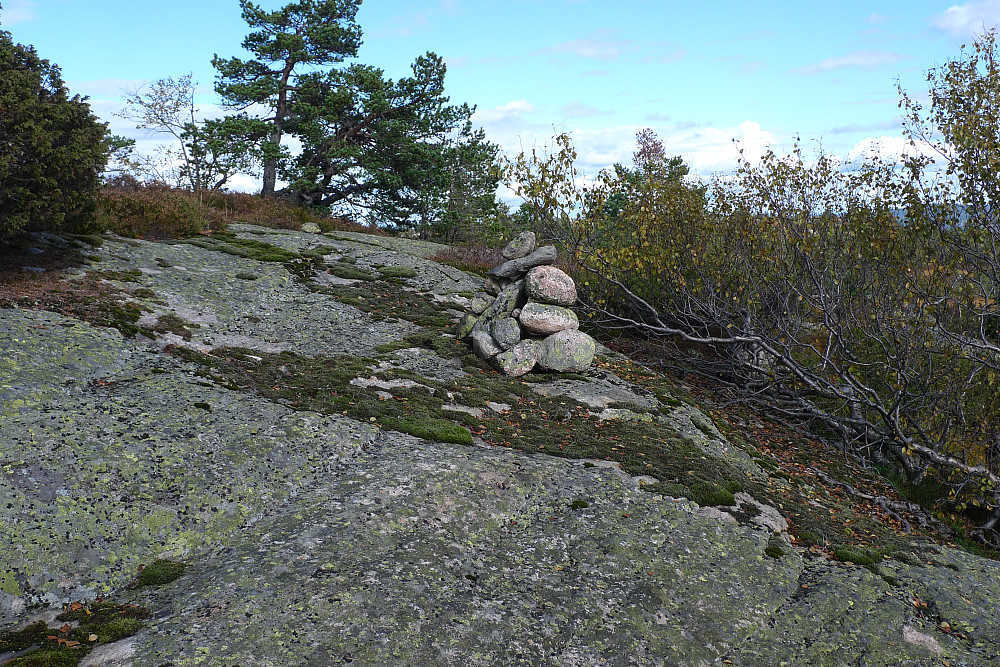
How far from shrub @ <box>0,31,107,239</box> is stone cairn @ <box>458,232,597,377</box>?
12.3 metres

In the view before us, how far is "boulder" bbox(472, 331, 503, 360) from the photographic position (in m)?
19.6

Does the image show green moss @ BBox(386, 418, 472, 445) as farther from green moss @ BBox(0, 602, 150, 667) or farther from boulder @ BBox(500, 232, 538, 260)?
boulder @ BBox(500, 232, 538, 260)

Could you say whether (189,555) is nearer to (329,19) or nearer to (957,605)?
(957,605)

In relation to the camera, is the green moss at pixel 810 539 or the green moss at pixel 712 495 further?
the green moss at pixel 712 495

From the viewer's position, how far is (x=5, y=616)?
7.28 m

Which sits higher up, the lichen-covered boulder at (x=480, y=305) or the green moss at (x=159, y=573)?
the lichen-covered boulder at (x=480, y=305)

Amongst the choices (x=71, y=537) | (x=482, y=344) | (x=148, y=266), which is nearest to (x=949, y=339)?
(x=482, y=344)

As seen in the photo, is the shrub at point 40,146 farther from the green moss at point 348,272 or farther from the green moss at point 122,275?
the green moss at point 348,272

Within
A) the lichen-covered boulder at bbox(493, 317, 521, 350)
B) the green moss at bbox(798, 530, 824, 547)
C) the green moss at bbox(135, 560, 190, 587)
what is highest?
the lichen-covered boulder at bbox(493, 317, 521, 350)

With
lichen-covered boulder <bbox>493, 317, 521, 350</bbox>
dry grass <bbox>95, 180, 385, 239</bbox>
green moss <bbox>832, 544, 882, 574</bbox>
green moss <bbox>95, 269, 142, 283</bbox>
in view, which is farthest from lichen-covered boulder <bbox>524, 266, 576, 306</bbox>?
dry grass <bbox>95, 180, 385, 239</bbox>

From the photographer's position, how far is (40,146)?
637 inches

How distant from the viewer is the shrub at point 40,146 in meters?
15.9

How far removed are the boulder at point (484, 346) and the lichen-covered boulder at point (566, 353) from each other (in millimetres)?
1428

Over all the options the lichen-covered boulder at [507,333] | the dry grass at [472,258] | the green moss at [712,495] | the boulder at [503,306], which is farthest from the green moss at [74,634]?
the dry grass at [472,258]
